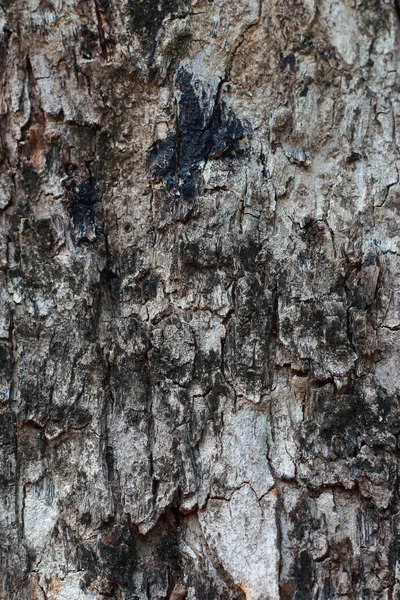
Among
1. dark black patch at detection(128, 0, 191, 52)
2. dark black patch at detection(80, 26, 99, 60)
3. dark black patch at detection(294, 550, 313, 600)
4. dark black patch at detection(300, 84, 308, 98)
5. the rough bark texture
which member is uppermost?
dark black patch at detection(128, 0, 191, 52)

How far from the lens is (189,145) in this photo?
147 centimetres

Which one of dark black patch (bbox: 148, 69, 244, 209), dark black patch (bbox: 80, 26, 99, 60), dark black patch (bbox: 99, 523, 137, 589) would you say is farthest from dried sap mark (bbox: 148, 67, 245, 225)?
dark black patch (bbox: 99, 523, 137, 589)

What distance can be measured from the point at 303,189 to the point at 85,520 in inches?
37.2

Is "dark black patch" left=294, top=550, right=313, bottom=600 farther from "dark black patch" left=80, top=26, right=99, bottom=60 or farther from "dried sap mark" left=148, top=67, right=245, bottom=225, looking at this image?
Answer: "dark black patch" left=80, top=26, right=99, bottom=60

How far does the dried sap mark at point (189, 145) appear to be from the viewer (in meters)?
1.46

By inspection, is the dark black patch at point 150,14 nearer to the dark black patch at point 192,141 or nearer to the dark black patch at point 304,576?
the dark black patch at point 192,141

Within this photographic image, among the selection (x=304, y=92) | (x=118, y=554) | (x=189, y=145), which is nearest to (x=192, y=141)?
(x=189, y=145)

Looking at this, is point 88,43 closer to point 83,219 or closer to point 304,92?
point 83,219

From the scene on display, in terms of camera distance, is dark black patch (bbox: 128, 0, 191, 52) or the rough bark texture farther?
dark black patch (bbox: 128, 0, 191, 52)

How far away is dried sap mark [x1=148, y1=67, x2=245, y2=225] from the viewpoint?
146 centimetres

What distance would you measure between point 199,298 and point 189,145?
0.38 meters

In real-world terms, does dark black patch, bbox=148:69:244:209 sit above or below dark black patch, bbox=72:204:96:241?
above

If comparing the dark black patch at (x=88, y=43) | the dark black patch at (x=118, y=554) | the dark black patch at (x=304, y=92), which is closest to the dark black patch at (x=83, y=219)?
the dark black patch at (x=88, y=43)

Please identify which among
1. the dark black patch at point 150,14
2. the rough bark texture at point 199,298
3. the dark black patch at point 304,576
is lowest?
the dark black patch at point 304,576
